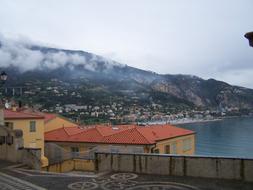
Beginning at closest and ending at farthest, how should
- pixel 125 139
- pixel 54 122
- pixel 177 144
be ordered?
pixel 125 139, pixel 177 144, pixel 54 122

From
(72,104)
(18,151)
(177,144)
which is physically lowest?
(177,144)

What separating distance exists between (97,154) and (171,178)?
182 inches

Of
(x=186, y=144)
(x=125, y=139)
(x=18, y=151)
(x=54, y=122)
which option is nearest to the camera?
(x=18, y=151)

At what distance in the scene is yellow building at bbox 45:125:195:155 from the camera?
1634 inches

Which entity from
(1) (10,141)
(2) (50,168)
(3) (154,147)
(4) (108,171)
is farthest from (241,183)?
(3) (154,147)

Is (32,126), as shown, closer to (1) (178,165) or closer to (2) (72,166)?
(2) (72,166)

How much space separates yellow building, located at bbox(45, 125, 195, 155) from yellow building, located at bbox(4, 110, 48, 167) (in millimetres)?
2469

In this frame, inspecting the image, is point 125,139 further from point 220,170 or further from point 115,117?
point 115,117

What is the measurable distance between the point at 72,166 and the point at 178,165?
56.5 ft

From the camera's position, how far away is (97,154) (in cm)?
2009

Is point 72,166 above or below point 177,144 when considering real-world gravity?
below

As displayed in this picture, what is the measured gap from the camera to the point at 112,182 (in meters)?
16.5

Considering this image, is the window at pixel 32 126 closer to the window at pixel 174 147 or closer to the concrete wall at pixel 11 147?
the window at pixel 174 147

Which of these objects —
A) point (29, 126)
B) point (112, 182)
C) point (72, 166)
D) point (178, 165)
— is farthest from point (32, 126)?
point (178, 165)
